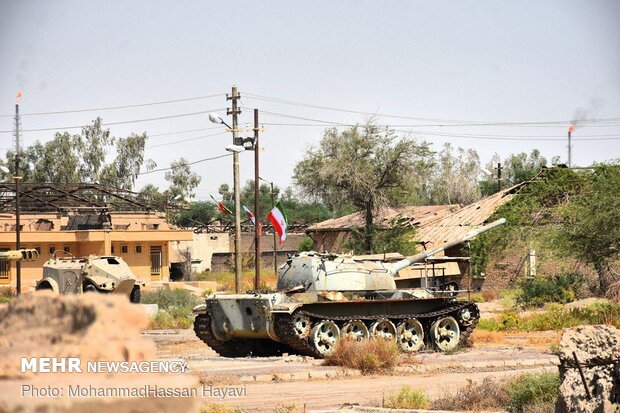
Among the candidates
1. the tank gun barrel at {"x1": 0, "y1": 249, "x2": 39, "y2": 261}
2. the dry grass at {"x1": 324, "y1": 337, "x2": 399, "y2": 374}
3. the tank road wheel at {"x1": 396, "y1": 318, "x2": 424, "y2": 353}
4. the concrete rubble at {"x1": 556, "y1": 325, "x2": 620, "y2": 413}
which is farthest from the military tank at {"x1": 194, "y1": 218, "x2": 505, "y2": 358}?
the concrete rubble at {"x1": 556, "y1": 325, "x2": 620, "y2": 413}

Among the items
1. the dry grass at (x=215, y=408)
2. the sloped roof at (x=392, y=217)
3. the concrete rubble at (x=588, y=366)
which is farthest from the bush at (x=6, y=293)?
the concrete rubble at (x=588, y=366)

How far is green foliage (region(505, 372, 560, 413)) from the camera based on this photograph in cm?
1163

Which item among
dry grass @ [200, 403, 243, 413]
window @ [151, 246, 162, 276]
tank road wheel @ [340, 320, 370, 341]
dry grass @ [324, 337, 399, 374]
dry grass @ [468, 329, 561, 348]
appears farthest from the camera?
window @ [151, 246, 162, 276]

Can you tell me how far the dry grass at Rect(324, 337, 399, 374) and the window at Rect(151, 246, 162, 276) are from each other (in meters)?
30.8

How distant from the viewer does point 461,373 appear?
54.3ft

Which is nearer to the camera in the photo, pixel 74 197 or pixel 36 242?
pixel 36 242

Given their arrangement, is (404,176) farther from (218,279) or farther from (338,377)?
(338,377)

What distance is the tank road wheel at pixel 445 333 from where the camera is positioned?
68.8ft

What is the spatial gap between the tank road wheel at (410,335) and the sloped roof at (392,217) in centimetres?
2505

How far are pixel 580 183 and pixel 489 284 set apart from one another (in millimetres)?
5288

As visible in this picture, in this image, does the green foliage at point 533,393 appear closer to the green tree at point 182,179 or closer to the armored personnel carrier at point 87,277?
the armored personnel carrier at point 87,277

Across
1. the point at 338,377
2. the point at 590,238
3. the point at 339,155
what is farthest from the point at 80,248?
the point at 338,377

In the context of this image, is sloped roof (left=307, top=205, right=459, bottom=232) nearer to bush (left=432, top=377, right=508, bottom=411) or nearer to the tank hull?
the tank hull

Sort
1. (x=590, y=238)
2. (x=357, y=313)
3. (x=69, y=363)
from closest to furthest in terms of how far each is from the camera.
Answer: (x=69, y=363) → (x=357, y=313) → (x=590, y=238)
